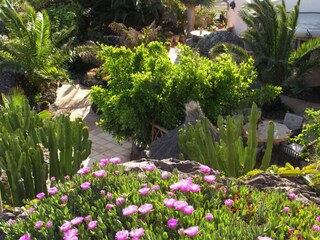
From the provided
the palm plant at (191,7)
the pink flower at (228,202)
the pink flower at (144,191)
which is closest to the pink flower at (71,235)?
the pink flower at (144,191)

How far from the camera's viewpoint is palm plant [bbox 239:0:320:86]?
1180 centimetres

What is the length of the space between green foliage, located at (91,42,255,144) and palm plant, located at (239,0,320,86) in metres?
3.13

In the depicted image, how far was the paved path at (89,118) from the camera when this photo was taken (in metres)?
10.6

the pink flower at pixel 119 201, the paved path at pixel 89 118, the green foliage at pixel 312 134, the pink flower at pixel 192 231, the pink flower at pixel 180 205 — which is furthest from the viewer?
the paved path at pixel 89 118

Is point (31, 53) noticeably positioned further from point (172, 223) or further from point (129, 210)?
point (172, 223)

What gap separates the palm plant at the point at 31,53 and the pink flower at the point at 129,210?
10072 mm

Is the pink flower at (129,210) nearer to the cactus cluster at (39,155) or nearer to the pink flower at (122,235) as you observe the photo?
the pink flower at (122,235)

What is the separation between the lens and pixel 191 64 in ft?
28.2

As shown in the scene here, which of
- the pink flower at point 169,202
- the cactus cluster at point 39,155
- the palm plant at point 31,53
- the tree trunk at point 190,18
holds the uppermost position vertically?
the pink flower at point 169,202

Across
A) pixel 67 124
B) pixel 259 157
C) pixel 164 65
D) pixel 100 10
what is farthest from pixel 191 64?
pixel 100 10

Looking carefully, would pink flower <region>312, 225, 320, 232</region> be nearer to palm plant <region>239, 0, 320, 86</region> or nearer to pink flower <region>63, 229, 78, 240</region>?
pink flower <region>63, 229, 78, 240</region>

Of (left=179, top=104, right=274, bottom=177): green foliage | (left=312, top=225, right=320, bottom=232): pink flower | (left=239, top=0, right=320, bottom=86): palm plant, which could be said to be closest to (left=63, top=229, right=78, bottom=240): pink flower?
(left=312, top=225, right=320, bottom=232): pink flower

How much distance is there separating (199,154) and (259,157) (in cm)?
390

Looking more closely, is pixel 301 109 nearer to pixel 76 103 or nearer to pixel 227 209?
pixel 76 103
